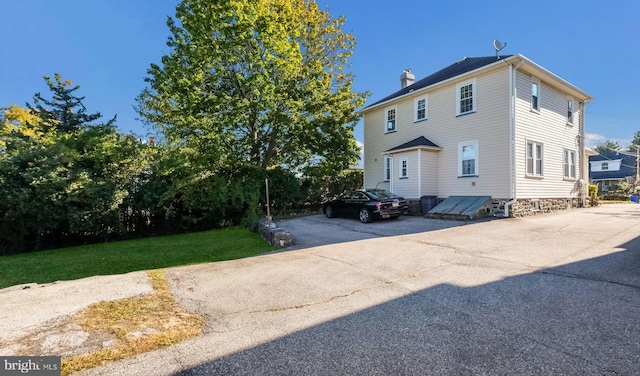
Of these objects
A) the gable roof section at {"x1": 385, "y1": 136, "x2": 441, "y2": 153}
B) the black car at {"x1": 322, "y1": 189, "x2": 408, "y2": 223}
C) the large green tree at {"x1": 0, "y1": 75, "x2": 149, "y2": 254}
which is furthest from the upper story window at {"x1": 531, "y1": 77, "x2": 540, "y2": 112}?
the large green tree at {"x1": 0, "y1": 75, "x2": 149, "y2": 254}

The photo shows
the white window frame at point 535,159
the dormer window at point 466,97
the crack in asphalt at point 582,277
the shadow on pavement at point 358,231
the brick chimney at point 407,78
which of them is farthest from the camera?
the brick chimney at point 407,78

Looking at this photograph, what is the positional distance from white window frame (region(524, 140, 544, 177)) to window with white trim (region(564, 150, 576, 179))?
314 centimetres

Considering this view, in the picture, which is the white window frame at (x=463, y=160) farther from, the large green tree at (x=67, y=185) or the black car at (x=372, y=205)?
the large green tree at (x=67, y=185)

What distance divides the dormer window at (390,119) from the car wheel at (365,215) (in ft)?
24.2

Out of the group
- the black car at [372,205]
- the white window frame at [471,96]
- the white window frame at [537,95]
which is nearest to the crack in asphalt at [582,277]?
the black car at [372,205]

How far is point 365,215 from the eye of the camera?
42.3 feet

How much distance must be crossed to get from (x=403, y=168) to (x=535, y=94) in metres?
6.88

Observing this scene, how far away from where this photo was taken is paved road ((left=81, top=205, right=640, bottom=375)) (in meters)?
2.54

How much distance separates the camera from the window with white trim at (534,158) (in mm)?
13698

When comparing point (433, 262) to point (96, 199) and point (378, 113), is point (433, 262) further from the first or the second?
point (378, 113)

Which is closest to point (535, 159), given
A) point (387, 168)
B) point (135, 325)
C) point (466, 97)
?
point (466, 97)

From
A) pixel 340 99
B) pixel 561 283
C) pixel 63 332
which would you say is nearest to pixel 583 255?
pixel 561 283

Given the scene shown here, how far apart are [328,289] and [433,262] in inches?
102

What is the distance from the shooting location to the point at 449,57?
18812mm
